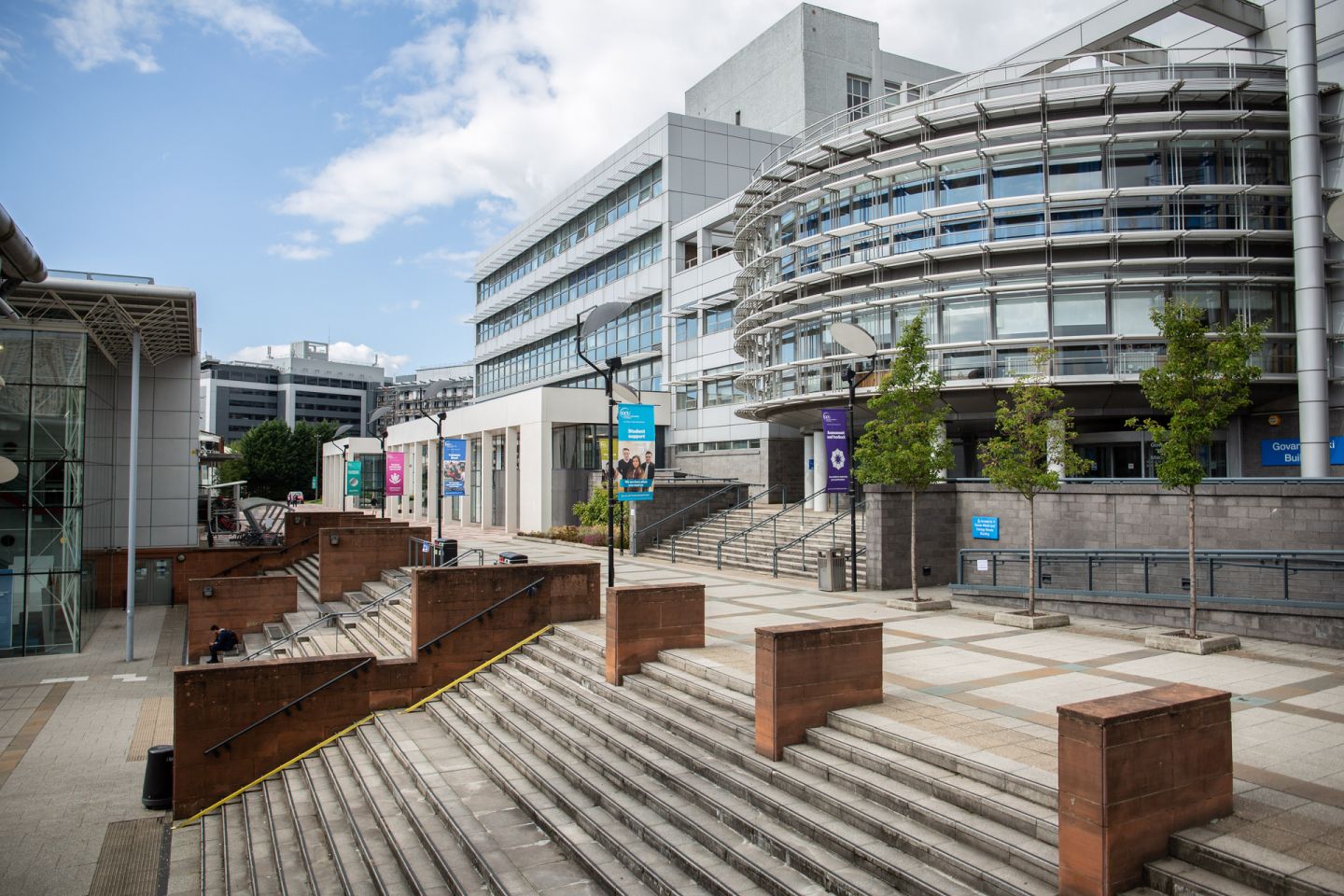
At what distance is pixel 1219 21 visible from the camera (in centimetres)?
2825

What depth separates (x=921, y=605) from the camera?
16.7 meters

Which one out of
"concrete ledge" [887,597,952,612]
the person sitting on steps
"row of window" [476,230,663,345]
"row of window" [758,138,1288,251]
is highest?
"row of window" [476,230,663,345]

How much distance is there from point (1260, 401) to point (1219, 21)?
12491 millimetres

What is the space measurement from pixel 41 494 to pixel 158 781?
15.7m

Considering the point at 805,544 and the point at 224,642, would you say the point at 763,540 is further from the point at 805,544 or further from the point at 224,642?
the point at 224,642

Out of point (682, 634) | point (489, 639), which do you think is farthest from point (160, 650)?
point (682, 634)

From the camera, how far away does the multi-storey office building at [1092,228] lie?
24938mm

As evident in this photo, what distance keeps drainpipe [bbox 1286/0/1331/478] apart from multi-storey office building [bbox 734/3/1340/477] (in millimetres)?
601

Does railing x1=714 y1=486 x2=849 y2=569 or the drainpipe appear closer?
the drainpipe

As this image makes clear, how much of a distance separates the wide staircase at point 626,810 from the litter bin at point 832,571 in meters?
7.69

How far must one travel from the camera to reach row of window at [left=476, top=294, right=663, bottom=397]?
48.0 m

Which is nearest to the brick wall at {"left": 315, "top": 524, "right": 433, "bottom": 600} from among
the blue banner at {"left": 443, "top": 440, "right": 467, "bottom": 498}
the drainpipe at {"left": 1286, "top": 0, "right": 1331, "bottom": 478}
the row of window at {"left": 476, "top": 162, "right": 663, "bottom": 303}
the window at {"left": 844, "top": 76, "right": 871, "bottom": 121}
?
the blue banner at {"left": 443, "top": 440, "right": 467, "bottom": 498}

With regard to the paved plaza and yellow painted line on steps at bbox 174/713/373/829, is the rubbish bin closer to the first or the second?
the paved plaza

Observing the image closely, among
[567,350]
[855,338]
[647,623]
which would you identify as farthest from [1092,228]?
[567,350]
